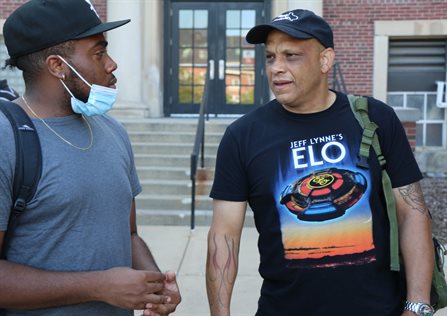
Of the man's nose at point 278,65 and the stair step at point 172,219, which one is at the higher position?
the man's nose at point 278,65

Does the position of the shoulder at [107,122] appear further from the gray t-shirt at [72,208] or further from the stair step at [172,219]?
the stair step at [172,219]

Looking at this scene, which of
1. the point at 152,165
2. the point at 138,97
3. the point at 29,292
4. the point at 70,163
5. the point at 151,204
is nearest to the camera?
the point at 29,292

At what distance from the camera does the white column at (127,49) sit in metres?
11.1

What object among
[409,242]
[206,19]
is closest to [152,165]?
[206,19]

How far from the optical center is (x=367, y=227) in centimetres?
229

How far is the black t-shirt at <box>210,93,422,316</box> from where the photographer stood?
7.43ft

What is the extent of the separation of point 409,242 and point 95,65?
130 centimetres

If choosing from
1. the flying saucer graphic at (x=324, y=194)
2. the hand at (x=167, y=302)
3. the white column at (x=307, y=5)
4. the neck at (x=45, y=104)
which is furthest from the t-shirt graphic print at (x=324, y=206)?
the white column at (x=307, y=5)

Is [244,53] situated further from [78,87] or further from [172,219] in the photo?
[78,87]

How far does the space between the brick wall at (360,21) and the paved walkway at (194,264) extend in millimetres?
5348

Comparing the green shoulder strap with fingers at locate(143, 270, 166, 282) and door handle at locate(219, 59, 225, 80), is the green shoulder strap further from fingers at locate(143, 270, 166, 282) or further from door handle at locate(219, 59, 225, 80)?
door handle at locate(219, 59, 225, 80)

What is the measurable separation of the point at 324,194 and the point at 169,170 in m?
6.50

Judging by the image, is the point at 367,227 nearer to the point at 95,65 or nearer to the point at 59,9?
the point at 95,65

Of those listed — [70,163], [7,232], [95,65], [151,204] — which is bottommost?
[151,204]
